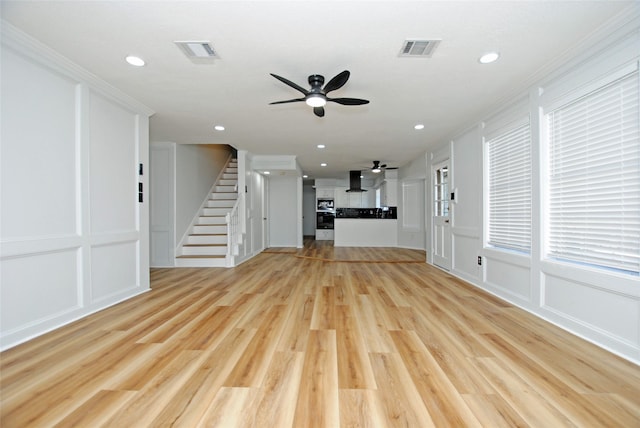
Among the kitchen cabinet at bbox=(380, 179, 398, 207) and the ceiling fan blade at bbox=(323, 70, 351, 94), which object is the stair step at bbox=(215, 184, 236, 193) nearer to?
the kitchen cabinet at bbox=(380, 179, 398, 207)

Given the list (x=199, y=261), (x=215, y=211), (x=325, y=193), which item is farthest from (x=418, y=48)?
(x=325, y=193)

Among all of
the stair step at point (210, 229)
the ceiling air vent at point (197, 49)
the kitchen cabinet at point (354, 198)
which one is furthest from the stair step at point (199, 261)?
the kitchen cabinet at point (354, 198)

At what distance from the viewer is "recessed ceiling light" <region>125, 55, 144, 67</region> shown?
250 centimetres

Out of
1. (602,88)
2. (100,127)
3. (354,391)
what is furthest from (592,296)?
(100,127)

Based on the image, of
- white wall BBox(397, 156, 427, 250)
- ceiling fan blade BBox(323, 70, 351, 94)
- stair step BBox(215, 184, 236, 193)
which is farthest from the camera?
white wall BBox(397, 156, 427, 250)

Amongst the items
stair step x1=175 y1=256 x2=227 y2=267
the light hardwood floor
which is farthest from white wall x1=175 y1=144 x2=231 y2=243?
the light hardwood floor

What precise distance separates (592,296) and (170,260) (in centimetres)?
612

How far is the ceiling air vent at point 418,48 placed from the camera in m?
2.25

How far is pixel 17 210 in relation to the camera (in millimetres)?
2193

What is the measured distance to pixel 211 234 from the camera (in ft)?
20.2

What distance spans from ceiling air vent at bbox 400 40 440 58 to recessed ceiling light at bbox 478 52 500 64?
50 cm

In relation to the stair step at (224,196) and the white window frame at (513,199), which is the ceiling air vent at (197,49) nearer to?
the white window frame at (513,199)

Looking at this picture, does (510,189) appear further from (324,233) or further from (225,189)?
(324,233)

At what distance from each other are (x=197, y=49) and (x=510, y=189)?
365 centimetres
